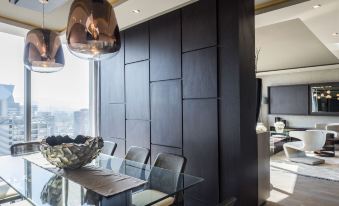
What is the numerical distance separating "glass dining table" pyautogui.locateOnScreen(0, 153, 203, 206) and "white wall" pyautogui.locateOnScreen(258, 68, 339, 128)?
8428mm

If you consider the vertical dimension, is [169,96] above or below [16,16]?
below

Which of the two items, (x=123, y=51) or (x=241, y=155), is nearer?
(x=241, y=155)

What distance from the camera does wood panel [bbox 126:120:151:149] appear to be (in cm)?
402

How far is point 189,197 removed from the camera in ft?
10.9

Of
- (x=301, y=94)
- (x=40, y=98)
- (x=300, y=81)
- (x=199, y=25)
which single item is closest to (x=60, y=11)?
(x=40, y=98)

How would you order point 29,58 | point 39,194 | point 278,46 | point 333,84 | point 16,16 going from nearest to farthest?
1. point 39,194
2. point 29,58
3. point 16,16
4. point 278,46
5. point 333,84

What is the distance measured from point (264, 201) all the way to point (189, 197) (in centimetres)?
110

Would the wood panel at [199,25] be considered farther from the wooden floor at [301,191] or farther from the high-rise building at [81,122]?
the high-rise building at [81,122]

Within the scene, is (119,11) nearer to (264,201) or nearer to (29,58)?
(29,58)

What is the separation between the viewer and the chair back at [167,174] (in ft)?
6.93

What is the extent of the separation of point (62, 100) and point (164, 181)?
3626 mm

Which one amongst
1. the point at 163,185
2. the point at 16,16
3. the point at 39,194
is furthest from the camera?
the point at 16,16

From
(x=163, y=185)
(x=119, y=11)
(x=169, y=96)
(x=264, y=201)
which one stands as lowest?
(x=264, y=201)

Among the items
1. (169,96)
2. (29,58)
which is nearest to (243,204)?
(169,96)
